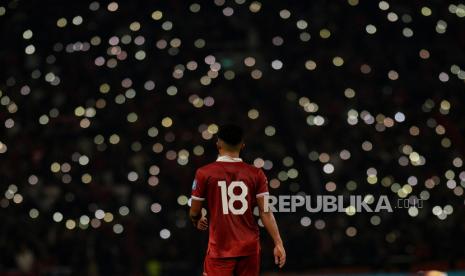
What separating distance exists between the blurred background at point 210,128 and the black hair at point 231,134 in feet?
18.1

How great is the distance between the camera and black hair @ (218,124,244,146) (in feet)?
12.5

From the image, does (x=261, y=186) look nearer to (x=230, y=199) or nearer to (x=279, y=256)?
(x=230, y=199)

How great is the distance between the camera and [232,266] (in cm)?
394

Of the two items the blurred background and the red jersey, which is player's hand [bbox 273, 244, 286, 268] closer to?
the red jersey

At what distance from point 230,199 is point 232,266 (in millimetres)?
296

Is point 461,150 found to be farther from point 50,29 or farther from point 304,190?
point 50,29

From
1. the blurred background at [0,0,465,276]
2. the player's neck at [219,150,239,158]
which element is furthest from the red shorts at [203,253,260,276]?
the blurred background at [0,0,465,276]

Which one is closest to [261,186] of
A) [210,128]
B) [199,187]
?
[199,187]

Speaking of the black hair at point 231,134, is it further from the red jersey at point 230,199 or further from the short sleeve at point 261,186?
the short sleeve at point 261,186

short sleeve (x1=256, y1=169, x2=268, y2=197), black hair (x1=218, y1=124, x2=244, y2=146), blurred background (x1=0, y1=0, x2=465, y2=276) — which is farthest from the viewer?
blurred background (x1=0, y1=0, x2=465, y2=276)

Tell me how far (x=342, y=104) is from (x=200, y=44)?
78.6 inches

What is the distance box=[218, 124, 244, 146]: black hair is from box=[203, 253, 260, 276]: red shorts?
50 cm

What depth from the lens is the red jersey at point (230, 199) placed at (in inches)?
152

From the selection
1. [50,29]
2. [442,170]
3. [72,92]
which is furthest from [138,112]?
[442,170]
